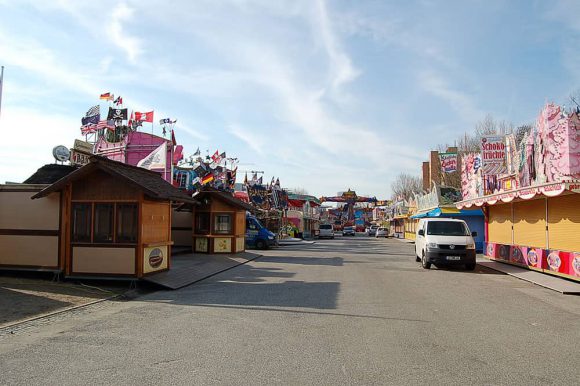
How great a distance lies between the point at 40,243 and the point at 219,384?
36.3ft

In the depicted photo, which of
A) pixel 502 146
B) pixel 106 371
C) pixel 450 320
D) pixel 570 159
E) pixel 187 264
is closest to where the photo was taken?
pixel 106 371

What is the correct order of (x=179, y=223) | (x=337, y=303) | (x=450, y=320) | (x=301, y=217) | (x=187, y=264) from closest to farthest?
(x=450, y=320) → (x=337, y=303) → (x=187, y=264) → (x=179, y=223) → (x=301, y=217)

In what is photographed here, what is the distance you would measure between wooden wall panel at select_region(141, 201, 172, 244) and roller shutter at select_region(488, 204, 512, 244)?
583 inches

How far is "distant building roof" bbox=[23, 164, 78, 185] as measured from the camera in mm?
18969

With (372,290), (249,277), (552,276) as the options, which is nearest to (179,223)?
(249,277)

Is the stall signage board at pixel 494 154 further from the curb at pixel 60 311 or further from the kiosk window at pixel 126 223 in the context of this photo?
the curb at pixel 60 311

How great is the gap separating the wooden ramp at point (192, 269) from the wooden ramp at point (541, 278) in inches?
420

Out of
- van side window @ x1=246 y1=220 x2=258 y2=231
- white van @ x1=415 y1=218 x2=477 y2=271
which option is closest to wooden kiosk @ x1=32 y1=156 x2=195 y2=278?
white van @ x1=415 y1=218 x2=477 y2=271

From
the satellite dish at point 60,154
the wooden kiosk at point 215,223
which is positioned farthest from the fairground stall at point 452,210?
the satellite dish at point 60,154

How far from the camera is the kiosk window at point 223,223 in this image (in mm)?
25219

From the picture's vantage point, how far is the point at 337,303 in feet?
35.2

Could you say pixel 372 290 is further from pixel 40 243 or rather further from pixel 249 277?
pixel 40 243

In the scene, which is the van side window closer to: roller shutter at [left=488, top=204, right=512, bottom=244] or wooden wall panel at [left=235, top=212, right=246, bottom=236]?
wooden wall panel at [left=235, top=212, right=246, bottom=236]

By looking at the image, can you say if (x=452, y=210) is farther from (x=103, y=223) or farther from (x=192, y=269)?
(x=103, y=223)
